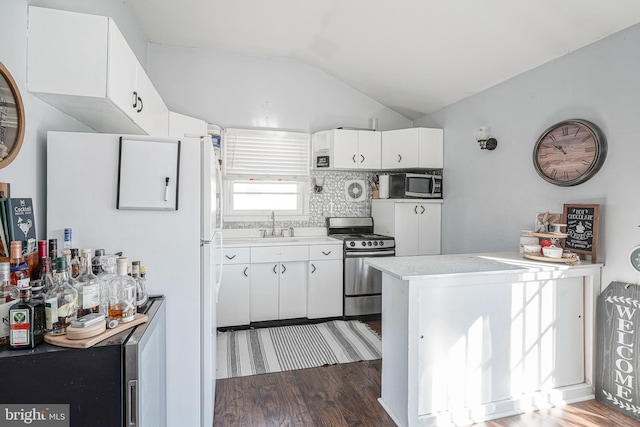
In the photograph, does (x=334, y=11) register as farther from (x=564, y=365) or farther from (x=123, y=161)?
(x=564, y=365)

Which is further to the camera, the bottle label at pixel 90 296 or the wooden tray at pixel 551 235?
the wooden tray at pixel 551 235

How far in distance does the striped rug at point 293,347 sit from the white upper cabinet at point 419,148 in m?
1.96

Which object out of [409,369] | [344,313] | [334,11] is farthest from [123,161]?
[344,313]

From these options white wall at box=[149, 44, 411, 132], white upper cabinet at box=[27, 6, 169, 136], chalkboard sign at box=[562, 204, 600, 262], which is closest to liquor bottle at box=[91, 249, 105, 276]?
white upper cabinet at box=[27, 6, 169, 136]

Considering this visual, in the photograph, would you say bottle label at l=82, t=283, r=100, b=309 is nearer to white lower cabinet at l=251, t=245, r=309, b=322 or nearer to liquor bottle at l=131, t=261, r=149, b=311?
liquor bottle at l=131, t=261, r=149, b=311

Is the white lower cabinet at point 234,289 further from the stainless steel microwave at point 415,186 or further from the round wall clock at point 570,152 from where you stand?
the round wall clock at point 570,152

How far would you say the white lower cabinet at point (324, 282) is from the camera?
3654mm

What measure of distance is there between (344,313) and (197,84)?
3.11 m

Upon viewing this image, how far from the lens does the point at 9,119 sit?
4.04 feet

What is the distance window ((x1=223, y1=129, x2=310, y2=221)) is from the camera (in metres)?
3.90

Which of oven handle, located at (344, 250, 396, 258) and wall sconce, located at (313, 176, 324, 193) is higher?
wall sconce, located at (313, 176, 324, 193)

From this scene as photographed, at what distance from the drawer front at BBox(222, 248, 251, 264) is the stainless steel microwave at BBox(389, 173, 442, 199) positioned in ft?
5.96

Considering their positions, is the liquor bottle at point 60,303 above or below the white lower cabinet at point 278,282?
above

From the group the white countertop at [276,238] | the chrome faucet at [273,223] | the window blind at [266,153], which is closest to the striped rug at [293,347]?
the white countertop at [276,238]
